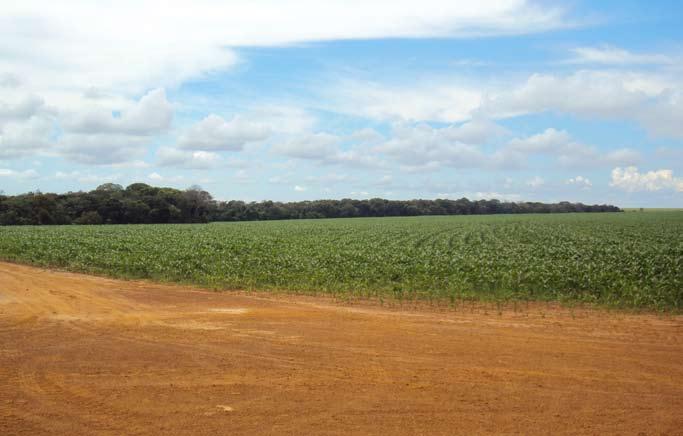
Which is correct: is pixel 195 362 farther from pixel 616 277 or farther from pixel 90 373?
pixel 616 277

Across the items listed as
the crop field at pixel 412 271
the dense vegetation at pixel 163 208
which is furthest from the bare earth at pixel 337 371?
the dense vegetation at pixel 163 208

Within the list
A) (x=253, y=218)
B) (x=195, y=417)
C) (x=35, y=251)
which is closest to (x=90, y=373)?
(x=195, y=417)

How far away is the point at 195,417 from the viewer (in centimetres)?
664

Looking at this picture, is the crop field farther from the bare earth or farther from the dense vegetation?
the dense vegetation

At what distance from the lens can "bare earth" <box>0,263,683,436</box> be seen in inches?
257

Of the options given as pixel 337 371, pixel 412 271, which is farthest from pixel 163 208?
pixel 337 371

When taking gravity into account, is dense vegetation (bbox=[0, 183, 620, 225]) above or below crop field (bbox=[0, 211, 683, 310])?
above

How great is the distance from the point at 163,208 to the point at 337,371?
310 feet

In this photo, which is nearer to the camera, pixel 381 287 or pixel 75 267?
pixel 381 287

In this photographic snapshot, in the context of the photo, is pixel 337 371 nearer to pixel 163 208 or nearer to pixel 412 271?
pixel 412 271

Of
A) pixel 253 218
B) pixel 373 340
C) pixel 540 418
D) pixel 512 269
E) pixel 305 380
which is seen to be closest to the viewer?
pixel 540 418

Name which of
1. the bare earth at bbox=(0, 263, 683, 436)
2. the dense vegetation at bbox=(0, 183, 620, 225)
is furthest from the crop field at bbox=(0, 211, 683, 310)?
the dense vegetation at bbox=(0, 183, 620, 225)

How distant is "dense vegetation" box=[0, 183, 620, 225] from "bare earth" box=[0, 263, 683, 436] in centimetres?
8357

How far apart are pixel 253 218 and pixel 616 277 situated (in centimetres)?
10956
